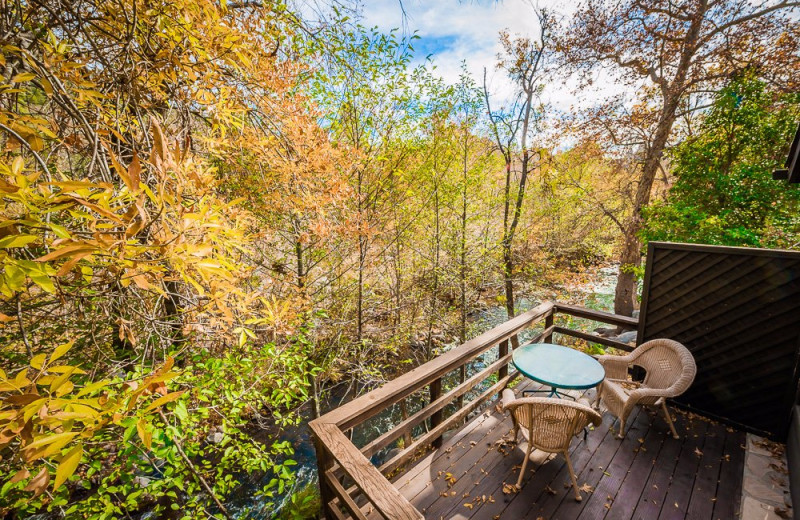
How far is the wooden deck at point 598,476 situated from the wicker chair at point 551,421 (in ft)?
0.52

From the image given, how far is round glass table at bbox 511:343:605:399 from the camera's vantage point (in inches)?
111

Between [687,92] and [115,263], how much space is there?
1014 cm

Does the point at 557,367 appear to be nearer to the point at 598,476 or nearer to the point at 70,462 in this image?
the point at 598,476

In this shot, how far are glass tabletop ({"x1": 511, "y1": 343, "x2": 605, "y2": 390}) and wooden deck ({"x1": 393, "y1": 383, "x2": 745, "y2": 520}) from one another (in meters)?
0.63

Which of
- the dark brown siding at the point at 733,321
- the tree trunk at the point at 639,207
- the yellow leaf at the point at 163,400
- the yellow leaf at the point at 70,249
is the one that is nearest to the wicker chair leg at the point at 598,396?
the dark brown siding at the point at 733,321

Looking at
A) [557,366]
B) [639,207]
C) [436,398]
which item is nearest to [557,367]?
[557,366]

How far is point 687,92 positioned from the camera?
22.1 feet

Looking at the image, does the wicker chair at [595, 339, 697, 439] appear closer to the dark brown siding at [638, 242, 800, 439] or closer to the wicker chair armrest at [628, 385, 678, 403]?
the wicker chair armrest at [628, 385, 678, 403]

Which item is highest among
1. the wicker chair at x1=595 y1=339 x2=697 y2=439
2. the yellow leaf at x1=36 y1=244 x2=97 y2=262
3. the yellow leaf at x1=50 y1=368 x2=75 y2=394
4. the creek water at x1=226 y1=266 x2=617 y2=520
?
the yellow leaf at x1=36 y1=244 x2=97 y2=262

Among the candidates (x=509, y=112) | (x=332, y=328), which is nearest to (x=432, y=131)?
(x=509, y=112)

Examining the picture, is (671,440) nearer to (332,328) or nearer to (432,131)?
(332,328)

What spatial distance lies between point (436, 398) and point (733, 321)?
10.1 ft

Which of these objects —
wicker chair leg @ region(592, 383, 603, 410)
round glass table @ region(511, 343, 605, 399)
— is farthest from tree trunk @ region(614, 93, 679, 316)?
round glass table @ region(511, 343, 605, 399)

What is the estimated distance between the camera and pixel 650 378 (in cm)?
330
